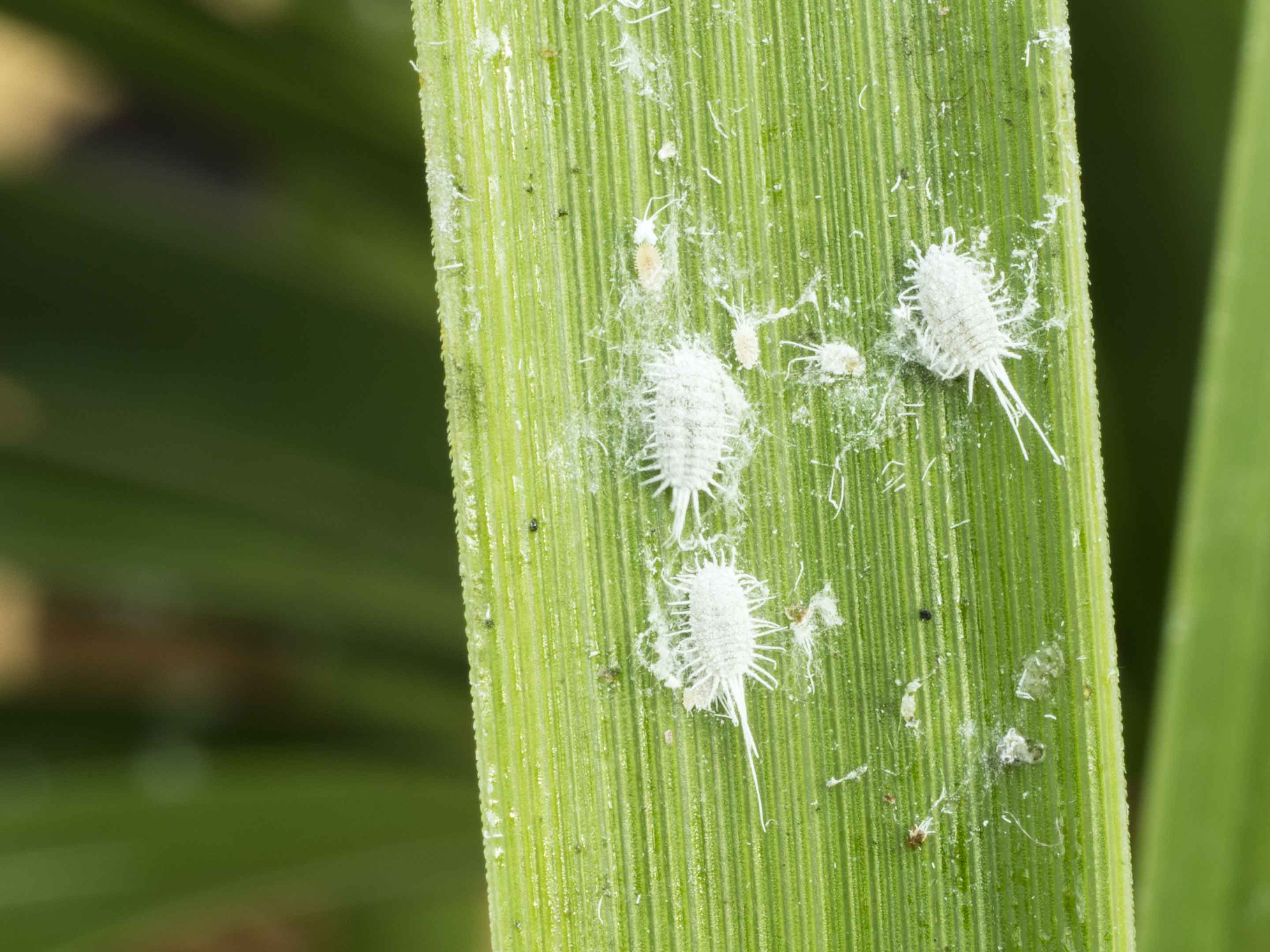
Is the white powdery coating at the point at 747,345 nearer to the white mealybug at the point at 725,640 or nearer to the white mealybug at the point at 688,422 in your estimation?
the white mealybug at the point at 688,422

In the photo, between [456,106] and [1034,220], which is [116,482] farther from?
[1034,220]

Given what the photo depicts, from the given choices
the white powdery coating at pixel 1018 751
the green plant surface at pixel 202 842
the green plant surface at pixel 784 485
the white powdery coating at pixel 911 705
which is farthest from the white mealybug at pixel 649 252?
the green plant surface at pixel 202 842

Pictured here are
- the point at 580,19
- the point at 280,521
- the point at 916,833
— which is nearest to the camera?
the point at 580,19

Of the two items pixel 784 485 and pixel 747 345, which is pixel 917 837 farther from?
pixel 747 345

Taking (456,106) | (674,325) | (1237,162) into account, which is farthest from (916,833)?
(456,106)

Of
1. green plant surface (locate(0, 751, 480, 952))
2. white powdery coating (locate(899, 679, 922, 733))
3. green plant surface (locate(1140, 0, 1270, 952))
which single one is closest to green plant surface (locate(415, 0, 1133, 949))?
white powdery coating (locate(899, 679, 922, 733))

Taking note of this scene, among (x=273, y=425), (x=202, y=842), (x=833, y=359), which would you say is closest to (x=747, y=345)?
(x=833, y=359)
